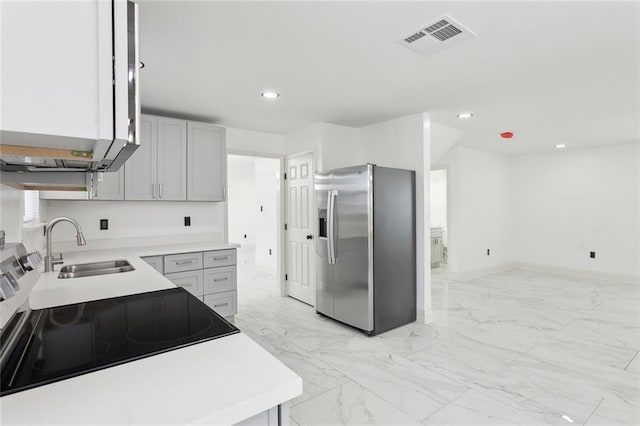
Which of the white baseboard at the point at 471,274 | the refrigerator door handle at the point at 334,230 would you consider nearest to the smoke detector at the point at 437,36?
the refrigerator door handle at the point at 334,230

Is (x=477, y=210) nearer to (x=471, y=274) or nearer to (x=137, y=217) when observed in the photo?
(x=471, y=274)

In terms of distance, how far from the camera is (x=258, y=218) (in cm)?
666

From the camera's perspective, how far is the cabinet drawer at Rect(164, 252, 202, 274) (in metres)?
3.02

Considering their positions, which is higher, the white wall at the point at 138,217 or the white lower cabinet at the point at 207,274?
the white wall at the point at 138,217

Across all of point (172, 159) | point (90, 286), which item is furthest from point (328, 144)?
point (90, 286)

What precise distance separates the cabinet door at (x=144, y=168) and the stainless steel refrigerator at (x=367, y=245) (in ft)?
5.59

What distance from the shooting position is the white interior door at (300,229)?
166 inches

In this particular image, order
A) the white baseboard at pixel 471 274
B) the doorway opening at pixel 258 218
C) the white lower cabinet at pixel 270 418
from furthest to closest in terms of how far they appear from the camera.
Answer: the white baseboard at pixel 471 274 < the doorway opening at pixel 258 218 < the white lower cabinet at pixel 270 418

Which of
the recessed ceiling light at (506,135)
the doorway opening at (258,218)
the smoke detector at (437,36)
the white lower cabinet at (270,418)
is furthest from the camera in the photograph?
the doorway opening at (258,218)

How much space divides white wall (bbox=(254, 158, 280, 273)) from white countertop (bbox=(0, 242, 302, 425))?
515 cm

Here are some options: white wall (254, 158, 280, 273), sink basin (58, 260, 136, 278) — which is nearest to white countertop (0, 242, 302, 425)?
sink basin (58, 260, 136, 278)

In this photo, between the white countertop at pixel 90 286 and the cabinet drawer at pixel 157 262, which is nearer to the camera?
the white countertop at pixel 90 286

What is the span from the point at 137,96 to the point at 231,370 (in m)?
0.66

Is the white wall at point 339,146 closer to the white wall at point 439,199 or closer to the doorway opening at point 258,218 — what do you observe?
the doorway opening at point 258,218
